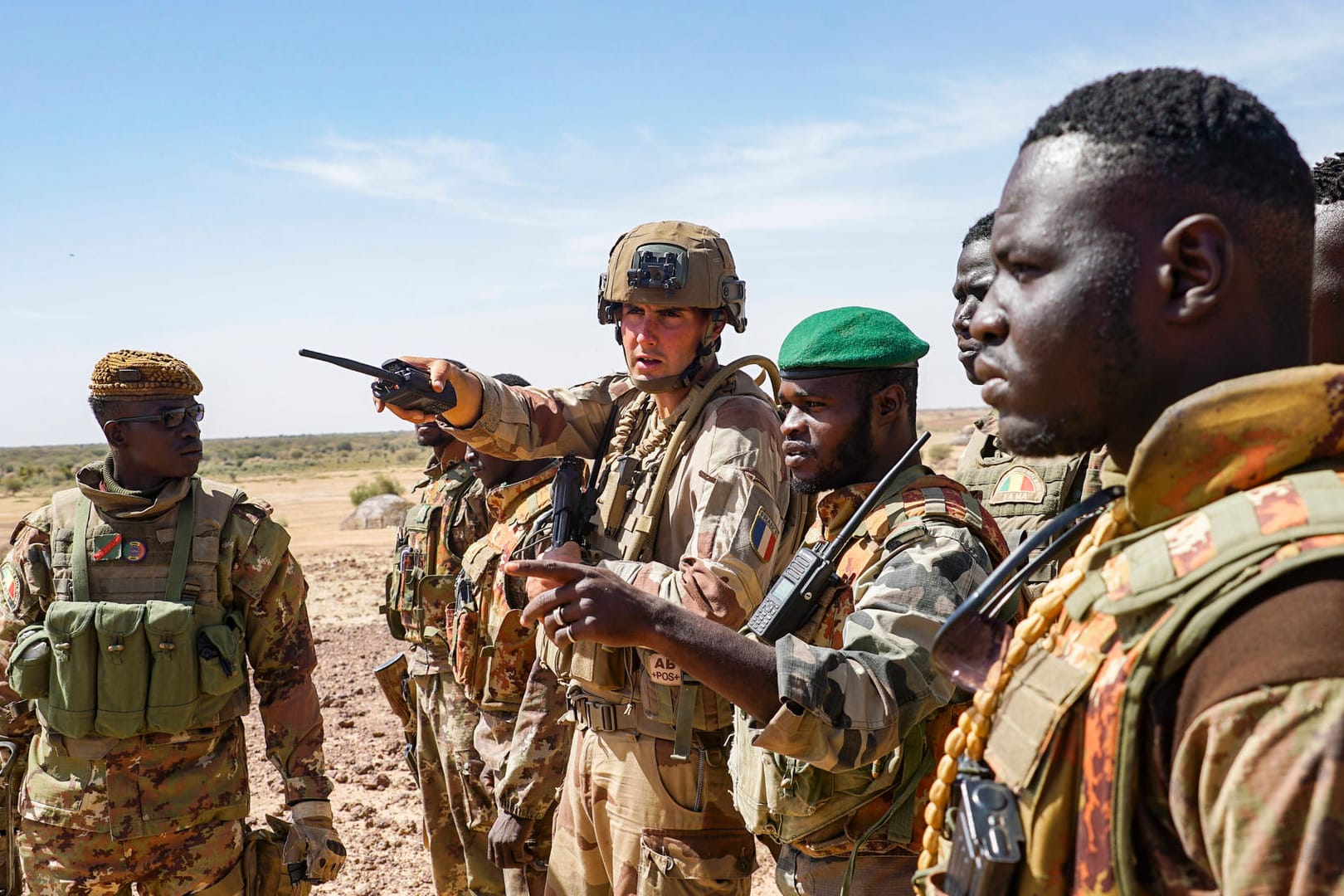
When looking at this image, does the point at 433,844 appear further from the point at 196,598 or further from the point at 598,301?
the point at 598,301

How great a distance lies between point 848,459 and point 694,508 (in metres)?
0.72

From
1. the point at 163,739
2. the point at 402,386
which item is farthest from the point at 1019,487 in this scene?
the point at 163,739

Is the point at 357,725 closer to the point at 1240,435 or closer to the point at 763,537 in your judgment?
the point at 763,537

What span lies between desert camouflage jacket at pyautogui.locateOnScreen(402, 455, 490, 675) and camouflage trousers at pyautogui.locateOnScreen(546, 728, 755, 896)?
7.72 ft

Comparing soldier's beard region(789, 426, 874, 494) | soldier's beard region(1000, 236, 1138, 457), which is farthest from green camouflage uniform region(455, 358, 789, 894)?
soldier's beard region(1000, 236, 1138, 457)

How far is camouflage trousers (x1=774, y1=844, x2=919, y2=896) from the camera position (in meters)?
2.70

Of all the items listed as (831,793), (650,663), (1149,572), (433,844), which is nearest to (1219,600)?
(1149,572)

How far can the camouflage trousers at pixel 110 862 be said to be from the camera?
13.0 feet

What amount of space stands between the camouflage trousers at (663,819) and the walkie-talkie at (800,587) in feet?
3.26

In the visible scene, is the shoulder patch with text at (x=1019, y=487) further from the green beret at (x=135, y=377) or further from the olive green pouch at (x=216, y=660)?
the green beret at (x=135, y=377)

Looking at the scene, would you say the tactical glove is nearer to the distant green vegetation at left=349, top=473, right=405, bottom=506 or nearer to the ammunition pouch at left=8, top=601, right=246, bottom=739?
the ammunition pouch at left=8, top=601, right=246, bottom=739

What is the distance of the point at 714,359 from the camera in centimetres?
407

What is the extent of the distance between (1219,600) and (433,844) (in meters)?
5.22

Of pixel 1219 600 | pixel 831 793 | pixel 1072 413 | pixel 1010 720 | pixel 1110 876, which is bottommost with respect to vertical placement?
pixel 831 793
